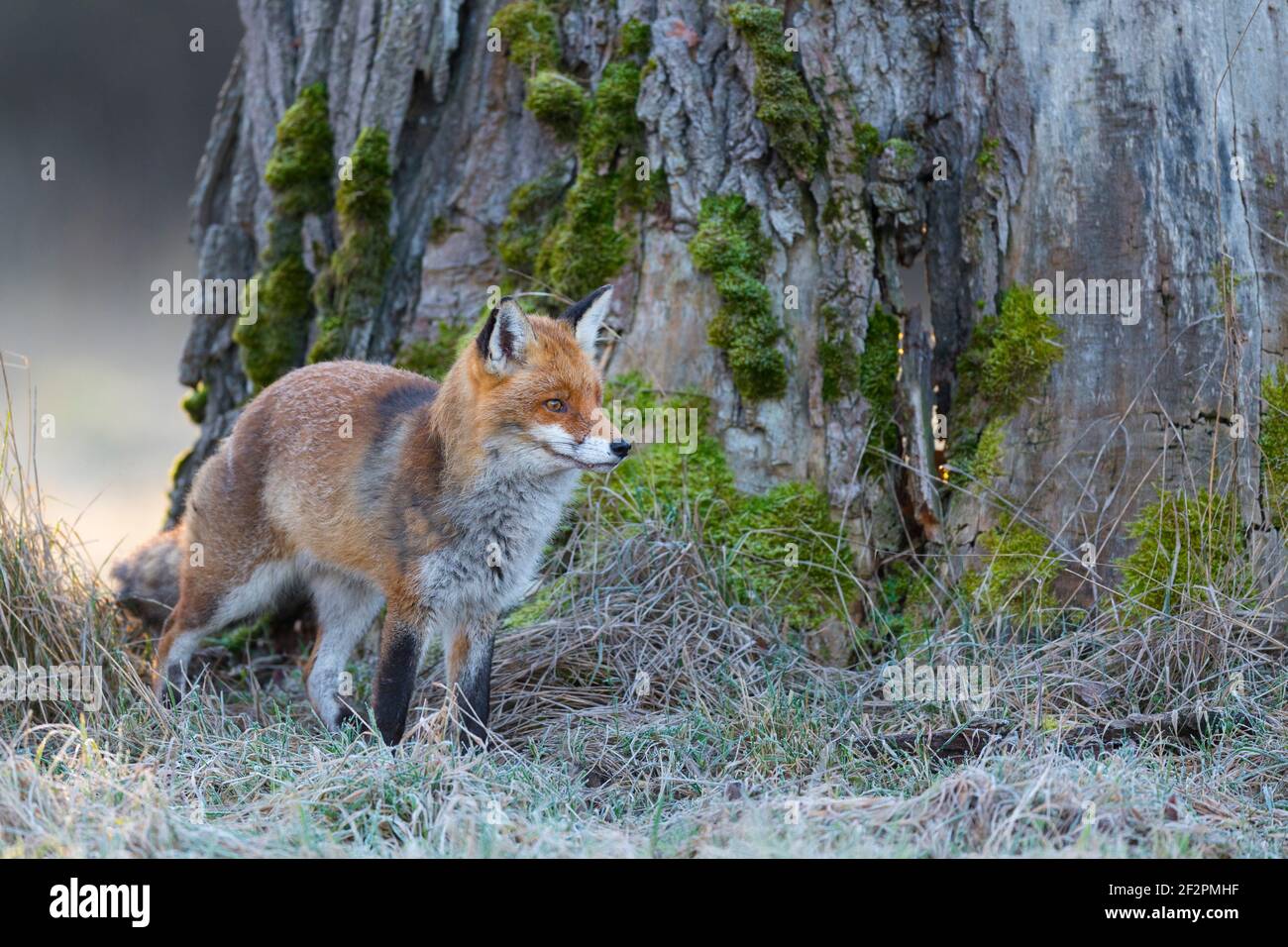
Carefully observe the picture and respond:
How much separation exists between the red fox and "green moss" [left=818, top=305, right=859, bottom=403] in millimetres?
1081

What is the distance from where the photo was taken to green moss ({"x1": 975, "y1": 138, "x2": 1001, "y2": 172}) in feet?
16.7

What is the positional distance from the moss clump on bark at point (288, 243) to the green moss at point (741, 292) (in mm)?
2177

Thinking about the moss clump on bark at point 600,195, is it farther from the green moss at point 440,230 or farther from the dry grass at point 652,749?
the dry grass at point 652,749

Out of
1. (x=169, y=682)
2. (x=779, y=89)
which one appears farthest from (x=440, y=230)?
(x=169, y=682)

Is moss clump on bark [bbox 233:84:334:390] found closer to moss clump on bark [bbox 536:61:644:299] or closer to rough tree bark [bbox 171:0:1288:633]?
rough tree bark [bbox 171:0:1288:633]

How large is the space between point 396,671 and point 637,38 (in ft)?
10.1

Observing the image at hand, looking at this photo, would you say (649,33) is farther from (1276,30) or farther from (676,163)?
(1276,30)

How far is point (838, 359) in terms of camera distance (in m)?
5.26

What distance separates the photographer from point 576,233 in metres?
5.61

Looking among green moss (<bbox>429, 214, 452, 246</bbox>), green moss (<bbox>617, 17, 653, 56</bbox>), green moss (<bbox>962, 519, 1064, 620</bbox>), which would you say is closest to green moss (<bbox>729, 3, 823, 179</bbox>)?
green moss (<bbox>617, 17, 653, 56</bbox>)

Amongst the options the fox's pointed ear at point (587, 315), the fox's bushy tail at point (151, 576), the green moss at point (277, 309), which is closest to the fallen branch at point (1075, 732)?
the fox's pointed ear at point (587, 315)

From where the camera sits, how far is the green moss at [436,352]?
595 cm
